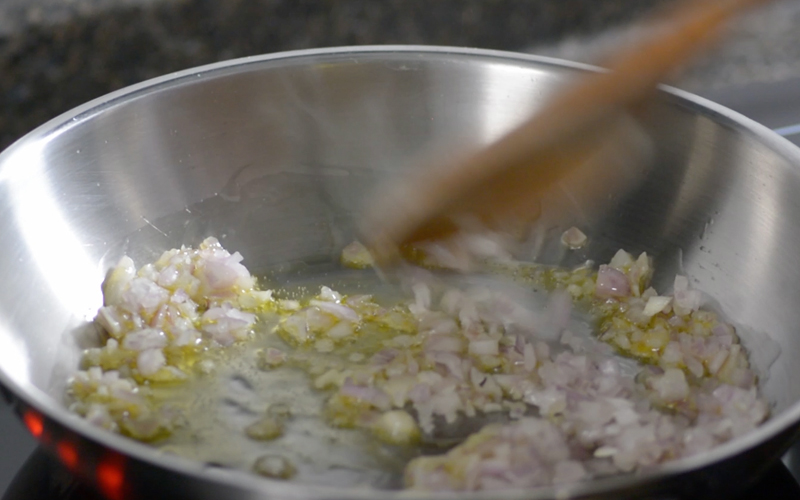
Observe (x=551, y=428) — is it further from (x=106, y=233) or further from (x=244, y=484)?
(x=106, y=233)

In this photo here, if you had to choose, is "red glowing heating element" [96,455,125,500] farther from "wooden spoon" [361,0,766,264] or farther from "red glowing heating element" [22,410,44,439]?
"wooden spoon" [361,0,766,264]

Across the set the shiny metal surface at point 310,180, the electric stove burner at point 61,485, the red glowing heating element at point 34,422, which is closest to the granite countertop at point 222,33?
the shiny metal surface at point 310,180

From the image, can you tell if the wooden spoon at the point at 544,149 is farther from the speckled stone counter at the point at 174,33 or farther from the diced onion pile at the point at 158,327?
the speckled stone counter at the point at 174,33

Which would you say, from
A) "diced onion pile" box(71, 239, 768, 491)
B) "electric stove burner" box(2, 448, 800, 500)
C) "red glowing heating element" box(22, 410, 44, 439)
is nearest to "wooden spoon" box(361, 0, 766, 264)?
"diced onion pile" box(71, 239, 768, 491)

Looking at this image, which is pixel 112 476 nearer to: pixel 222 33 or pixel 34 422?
pixel 34 422

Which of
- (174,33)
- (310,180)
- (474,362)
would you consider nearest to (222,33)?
(174,33)

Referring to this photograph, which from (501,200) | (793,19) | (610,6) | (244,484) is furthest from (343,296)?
(793,19)

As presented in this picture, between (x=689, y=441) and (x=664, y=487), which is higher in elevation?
(x=664, y=487)
